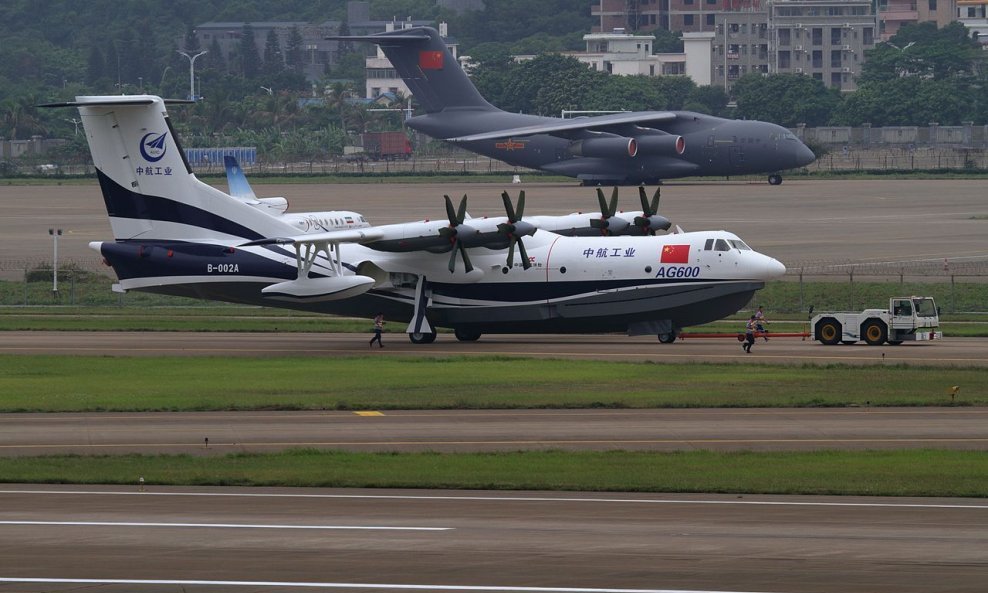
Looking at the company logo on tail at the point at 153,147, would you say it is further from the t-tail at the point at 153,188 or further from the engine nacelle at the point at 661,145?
Answer: the engine nacelle at the point at 661,145

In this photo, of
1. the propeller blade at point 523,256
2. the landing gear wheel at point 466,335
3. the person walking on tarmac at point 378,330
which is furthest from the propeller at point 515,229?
the person walking on tarmac at point 378,330

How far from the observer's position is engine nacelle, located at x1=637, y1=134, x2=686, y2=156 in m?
99.6

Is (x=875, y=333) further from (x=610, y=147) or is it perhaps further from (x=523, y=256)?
(x=610, y=147)

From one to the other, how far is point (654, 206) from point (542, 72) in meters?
137

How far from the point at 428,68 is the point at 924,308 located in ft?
206

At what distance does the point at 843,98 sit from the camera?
18175cm

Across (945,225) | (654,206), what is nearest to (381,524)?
(654,206)

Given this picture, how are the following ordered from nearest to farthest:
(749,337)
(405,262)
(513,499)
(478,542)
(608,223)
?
1. (478,542)
2. (513,499)
3. (749,337)
4. (405,262)
5. (608,223)

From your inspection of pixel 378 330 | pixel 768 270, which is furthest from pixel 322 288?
pixel 768 270

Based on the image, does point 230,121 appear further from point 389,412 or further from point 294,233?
point 389,412

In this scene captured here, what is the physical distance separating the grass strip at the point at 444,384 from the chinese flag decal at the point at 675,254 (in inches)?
213

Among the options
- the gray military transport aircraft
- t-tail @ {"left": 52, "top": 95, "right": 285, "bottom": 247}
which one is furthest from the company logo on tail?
the gray military transport aircraft

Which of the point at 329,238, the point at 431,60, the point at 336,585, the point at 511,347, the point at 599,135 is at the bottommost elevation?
Result: the point at 511,347

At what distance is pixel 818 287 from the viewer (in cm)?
5575
